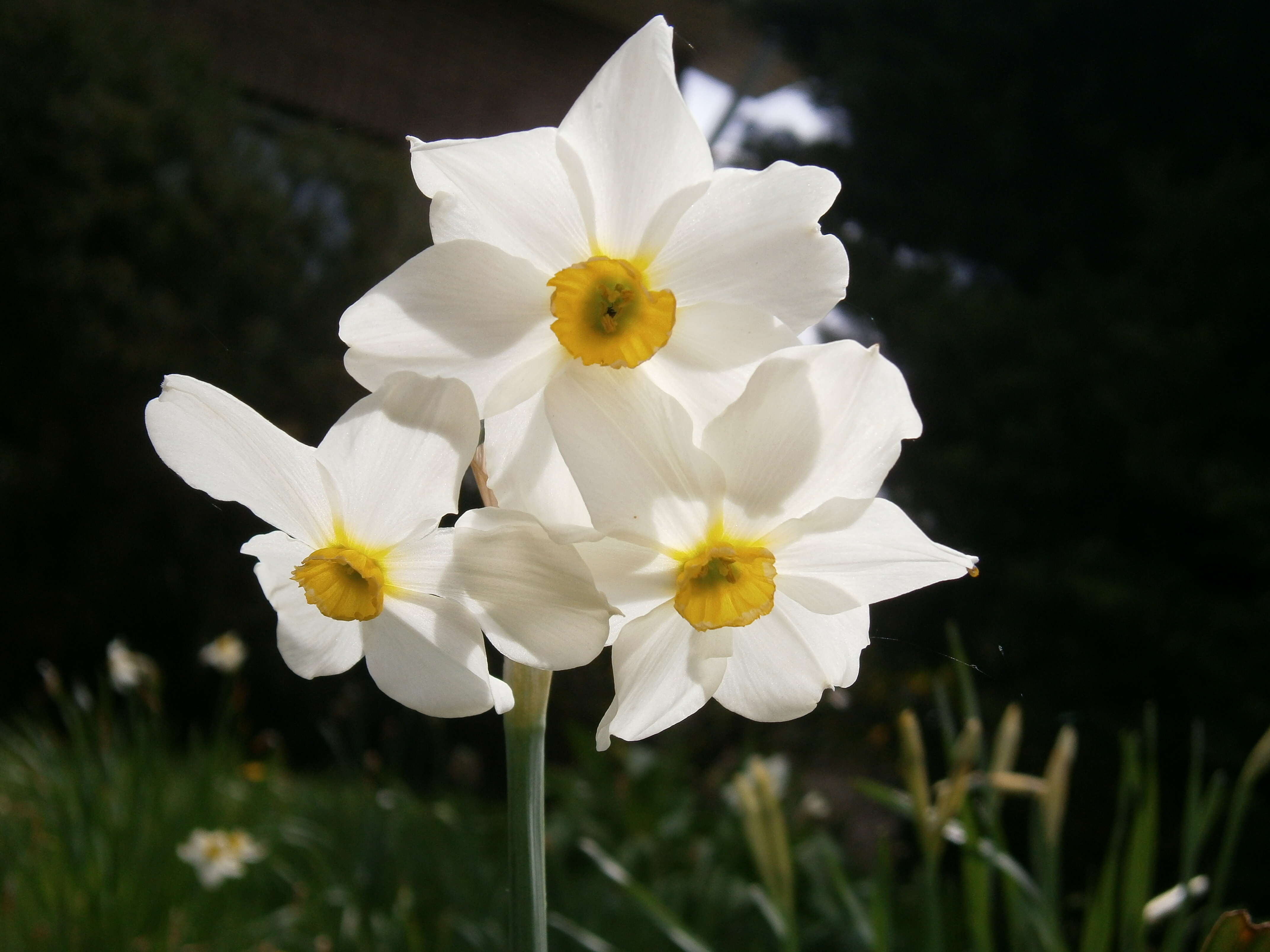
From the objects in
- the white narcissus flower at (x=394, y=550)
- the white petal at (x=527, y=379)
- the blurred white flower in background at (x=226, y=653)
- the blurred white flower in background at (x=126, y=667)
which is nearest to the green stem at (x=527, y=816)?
the white narcissus flower at (x=394, y=550)

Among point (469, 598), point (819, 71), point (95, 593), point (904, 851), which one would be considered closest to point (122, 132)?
point (95, 593)

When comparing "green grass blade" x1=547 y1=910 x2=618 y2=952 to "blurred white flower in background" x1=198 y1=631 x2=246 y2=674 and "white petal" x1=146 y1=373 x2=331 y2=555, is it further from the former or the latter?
"blurred white flower in background" x1=198 y1=631 x2=246 y2=674

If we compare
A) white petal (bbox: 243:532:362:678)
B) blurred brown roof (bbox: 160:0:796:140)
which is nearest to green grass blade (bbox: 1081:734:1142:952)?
white petal (bbox: 243:532:362:678)

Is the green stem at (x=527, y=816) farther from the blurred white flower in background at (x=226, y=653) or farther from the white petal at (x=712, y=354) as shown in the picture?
the blurred white flower in background at (x=226, y=653)

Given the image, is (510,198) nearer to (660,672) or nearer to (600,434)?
(600,434)

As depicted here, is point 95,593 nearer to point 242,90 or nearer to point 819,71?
point 242,90
